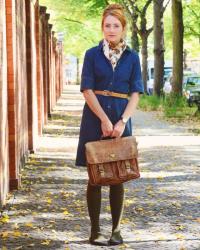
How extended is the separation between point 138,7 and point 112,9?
32.4 metres

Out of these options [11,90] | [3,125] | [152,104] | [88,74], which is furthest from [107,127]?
[152,104]

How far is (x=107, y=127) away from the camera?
5078 mm

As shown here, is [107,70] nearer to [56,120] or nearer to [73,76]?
[56,120]

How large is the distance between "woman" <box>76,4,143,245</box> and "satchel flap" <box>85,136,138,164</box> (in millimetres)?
73

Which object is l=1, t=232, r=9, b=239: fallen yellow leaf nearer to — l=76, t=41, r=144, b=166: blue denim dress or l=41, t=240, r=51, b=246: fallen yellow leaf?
l=41, t=240, r=51, b=246: fallen yellow leaf

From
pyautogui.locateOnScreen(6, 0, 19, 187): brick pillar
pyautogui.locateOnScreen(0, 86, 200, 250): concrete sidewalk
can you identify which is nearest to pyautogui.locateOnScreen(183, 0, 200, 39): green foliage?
pyautogui.locateOnScreen(0, 86, 200, 250): concrete sidewalk

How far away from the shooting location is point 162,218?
6.48 metres

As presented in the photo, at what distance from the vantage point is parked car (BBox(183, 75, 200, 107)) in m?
28.8

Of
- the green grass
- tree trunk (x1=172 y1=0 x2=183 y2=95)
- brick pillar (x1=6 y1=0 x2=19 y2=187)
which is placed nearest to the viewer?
brick pillar (x1=6 y1=0 x2=19 y2=187)

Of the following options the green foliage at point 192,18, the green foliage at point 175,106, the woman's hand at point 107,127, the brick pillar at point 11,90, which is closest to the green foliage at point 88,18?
the green foliage at point 192,18

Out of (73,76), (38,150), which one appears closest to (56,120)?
A: (38,150)

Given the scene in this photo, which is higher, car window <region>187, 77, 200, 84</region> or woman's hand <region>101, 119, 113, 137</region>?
woman's hand <region>101, 119, 113, 137</region>

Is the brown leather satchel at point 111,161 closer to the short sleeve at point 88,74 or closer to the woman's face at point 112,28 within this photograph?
the short sleeve at point 88,74

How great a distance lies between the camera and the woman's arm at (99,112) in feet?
16.6
